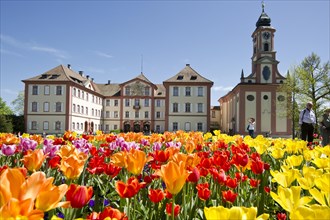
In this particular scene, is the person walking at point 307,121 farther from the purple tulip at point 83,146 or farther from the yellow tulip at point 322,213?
the yellow tulip at point 322,213

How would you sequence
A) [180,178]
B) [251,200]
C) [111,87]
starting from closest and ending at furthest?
1. [180,178]
2. [251,200]
3. [111,87]

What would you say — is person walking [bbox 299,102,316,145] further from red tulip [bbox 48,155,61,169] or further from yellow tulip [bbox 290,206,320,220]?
yellow tulip [bbox 290,206,320,220]

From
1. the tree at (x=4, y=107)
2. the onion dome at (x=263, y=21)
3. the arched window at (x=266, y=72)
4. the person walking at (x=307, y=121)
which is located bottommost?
the person walking at (x=307, y=121)

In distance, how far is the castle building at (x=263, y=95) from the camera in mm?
47062

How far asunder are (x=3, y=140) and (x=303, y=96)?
112 feet

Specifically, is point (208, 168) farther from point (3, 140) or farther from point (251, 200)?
point (3, 140)

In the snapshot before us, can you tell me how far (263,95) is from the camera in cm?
4769

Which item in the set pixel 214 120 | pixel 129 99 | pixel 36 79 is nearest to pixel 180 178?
pixel 36 79

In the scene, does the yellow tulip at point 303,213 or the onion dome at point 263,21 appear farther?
the onion dome at point 263,21

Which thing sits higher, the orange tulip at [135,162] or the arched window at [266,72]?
the arched window at [266,72]

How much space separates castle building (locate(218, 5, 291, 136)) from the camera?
4706 cm

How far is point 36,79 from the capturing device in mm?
51156

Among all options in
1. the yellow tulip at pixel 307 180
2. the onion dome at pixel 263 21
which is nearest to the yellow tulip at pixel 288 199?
the yellow tulip at pixel 307 180

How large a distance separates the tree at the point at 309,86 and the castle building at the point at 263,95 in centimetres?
1081
